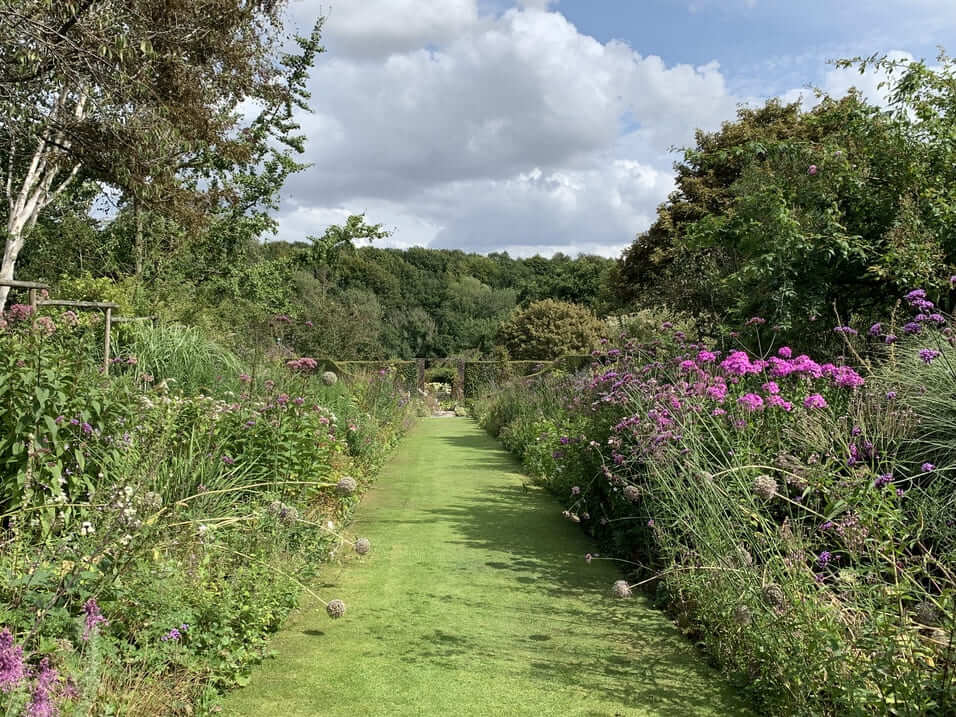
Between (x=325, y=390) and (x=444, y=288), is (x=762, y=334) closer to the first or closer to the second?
(x=325, y=390)

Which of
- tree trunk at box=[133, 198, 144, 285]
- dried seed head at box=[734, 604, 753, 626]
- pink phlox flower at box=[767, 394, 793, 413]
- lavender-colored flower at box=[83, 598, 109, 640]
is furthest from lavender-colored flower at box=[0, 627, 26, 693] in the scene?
tree trunk at box=[133, 198, 144, 285]

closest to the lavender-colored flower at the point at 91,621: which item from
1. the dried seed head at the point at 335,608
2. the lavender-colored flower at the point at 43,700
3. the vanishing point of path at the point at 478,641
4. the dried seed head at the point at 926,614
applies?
the lavender-colored flower at the point at 43,700

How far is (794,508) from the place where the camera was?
159 inches

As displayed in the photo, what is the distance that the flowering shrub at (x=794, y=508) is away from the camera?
7.97 ft

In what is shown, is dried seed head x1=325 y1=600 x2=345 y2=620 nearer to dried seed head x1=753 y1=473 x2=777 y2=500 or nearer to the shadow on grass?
the shadow on grass

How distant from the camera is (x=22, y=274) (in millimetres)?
17016

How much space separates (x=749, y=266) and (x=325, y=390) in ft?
15.4

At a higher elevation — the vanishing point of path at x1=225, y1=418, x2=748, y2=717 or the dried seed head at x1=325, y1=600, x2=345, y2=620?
the dried seed head at x1=325, y1=600, x2=345, y2=620

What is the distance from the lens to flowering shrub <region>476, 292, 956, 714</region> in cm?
243

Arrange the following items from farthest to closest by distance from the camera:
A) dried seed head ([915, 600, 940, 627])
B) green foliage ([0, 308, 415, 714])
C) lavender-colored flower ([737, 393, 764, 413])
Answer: lavender-colored flower ([737, 393, 764, 413]) < green foliage ([0, 308, 415, 714]) < dried seed head ([915, 600, 940, 627])

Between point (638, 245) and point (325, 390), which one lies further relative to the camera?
point (638, 245)

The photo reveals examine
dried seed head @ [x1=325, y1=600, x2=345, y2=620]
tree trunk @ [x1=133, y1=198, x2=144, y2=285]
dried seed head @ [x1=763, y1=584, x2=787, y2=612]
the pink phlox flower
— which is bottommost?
dried seed head @ [x1=325, y1=600, x2=345, y2=620]

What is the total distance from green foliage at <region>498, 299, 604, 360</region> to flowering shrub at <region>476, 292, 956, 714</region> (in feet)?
63.7

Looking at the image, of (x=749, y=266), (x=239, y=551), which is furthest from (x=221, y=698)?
(x=749, y=266)
